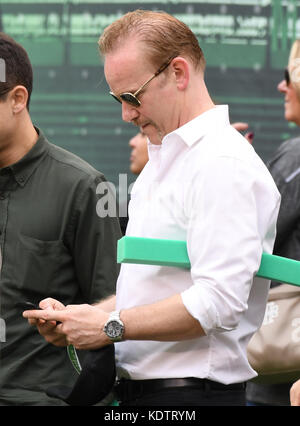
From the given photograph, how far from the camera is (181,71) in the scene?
2.33m

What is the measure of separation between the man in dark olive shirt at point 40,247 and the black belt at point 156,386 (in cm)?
58

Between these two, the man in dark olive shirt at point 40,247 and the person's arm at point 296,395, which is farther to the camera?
the man in dark olive shirt at point 40,247

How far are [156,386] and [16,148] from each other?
110 cm

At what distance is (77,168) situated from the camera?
10.1 ft

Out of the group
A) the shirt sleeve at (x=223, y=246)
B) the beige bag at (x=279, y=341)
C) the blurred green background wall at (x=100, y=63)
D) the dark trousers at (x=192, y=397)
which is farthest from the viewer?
the blurred green background wall at (x=100, y=63)

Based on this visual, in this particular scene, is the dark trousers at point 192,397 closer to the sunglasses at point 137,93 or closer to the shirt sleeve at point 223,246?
the shirt sleeve at point 223,246

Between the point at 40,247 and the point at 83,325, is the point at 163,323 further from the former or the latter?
the point at 40,247

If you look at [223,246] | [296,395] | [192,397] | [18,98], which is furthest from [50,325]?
[18,98]

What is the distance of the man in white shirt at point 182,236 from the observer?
2.14 metres

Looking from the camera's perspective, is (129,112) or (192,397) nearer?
(192,397)

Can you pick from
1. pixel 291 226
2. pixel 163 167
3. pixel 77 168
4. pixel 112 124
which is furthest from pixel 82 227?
pixel 112 124

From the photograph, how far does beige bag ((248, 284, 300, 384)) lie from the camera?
3.35 meters

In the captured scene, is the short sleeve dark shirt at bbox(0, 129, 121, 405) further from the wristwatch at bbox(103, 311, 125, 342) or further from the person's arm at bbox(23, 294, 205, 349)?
the wristwatch at bbox(103, 311, 125, 342)

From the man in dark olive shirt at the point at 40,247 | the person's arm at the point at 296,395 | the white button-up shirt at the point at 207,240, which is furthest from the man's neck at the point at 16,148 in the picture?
the person's arm at the point at 296,395
